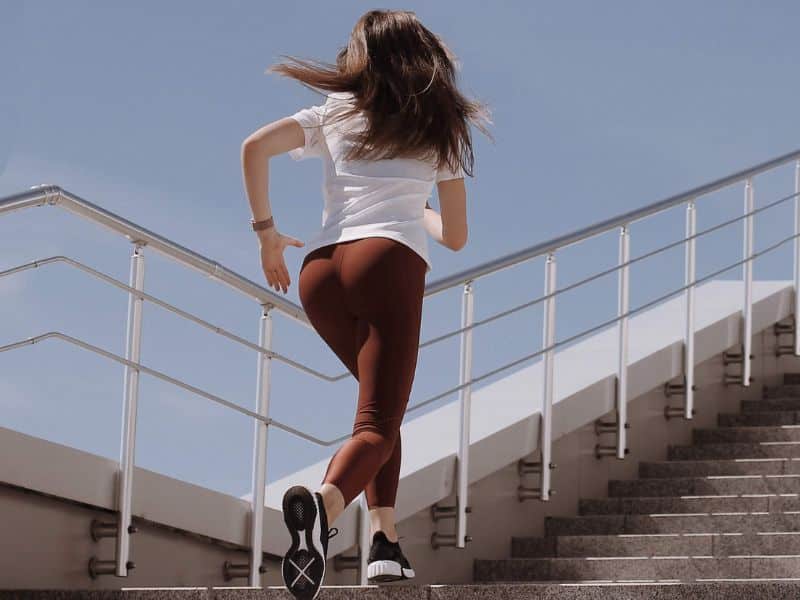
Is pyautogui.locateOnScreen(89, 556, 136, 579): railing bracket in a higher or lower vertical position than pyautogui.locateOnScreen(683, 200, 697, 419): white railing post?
lower

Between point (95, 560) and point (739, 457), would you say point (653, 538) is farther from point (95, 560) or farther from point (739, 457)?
point (95, 560)

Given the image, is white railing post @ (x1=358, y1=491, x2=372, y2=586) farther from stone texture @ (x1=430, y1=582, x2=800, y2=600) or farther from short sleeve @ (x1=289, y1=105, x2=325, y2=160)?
short sleeve @ (x1=289, y1=105, x2=325, y2=160)

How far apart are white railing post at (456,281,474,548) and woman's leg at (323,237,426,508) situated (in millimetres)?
1956

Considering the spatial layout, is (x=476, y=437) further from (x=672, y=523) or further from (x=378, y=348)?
(x=378, y=348)

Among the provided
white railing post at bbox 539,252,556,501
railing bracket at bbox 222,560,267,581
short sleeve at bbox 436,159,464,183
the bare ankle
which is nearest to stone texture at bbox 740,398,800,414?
white railing post at bbox 539,252,556,501

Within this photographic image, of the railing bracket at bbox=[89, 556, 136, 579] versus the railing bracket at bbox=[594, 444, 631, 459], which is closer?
the railing bracket at bbox=[89, 556, 136, 579]

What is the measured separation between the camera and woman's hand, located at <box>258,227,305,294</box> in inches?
108

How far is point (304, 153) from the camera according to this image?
267 centimetres

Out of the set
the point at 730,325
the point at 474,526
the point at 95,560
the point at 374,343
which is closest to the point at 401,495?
the point at 474,526

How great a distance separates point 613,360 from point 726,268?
0.62 metres

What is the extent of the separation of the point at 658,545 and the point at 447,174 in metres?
2.39

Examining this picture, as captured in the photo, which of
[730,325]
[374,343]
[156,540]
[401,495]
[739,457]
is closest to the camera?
[374,343]

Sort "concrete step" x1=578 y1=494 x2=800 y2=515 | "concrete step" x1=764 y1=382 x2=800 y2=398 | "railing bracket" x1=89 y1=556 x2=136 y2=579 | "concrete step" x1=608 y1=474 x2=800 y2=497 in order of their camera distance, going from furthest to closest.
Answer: "concrete step" x1=764 y1=382 x2=800 y2=398 → "concrete step" x1=608 y1=474 x2=800 y2=497 → "concrete step" x1=578 y1=494 x2=800 y2=515 → "railing bracket" x1=89 y1=556 x2=136 y2=579

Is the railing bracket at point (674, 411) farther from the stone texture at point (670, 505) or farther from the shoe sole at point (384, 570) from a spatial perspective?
the shoe sole at point (384, 570)
